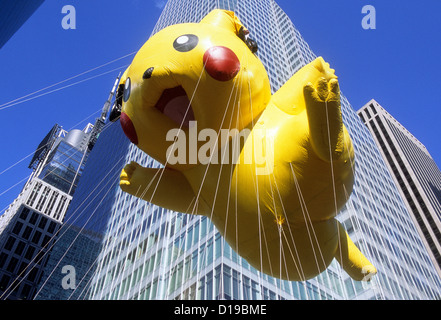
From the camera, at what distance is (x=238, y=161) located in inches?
183

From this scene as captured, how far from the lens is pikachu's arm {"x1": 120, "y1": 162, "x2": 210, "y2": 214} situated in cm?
545

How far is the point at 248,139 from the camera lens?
4.75 m

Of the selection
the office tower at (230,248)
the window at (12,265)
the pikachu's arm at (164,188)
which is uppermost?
the window at (12,265)

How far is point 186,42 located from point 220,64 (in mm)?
587

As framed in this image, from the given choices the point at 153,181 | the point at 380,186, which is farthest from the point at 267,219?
the point at 380,186

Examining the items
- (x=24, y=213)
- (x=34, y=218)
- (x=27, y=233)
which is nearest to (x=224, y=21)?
(x=27, y=233)

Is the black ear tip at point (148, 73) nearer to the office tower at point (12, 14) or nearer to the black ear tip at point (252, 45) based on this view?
the black ear tip at point (252, 45)

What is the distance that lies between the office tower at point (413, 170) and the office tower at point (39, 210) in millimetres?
55858

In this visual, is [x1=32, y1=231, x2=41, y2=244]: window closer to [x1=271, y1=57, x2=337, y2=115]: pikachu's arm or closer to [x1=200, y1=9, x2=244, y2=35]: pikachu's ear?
[x1=200, y1=9, x2=244, y2=35]: pikachu's ear

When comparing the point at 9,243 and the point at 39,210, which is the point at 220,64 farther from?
the point at 39,210

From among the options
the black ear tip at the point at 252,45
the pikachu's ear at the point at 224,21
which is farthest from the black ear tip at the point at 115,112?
the black ear tip at the point at 252,45

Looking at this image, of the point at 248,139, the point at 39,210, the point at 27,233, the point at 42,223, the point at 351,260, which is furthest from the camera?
the point at 39,210

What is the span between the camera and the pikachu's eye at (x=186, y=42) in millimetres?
4590

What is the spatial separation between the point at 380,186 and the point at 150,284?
24725 millimetres
